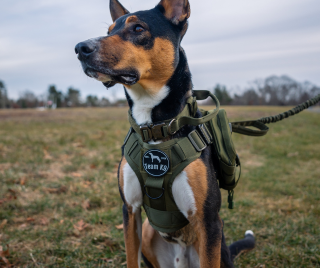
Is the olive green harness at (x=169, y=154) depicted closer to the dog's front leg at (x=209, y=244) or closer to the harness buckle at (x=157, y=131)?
the harness buckle at (x=157, y=131)

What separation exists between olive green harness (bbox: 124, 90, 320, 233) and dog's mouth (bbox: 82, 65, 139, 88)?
0.39 metres

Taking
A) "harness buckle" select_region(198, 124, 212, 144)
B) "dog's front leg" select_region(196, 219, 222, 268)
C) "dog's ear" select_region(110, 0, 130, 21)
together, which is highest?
"dog's ear" select_region(110, 0, 130, 21)

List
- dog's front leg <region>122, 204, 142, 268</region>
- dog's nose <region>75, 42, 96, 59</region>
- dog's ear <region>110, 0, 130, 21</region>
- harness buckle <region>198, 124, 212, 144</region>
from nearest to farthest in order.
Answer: dog's nose <region>75, 42, 96, 59</region>, harness buckle <region>198, 124, 212, 144</region>, dog's front leg <region>122, 204, 142, 268</region>, dog's ear <region>110, 0, 130, 21</region>

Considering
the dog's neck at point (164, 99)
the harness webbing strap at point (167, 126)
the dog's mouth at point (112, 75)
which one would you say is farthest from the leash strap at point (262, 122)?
the dog's mouth at point (112, 75)

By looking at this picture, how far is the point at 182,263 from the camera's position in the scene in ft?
8.50

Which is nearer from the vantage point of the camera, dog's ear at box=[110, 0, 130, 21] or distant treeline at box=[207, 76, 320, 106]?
dog's ear at box=[110, 0, 130, 21]

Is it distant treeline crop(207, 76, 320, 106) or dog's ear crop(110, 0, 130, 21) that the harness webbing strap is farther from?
distant treeline crop(207, 76, 320, 106)

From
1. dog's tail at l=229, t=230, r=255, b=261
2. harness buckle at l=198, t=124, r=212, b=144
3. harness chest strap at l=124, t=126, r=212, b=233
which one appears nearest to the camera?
harness chest strap at l=124, t=126, r=212, b=233

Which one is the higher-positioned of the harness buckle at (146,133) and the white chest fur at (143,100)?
the white chest fur at (143,100)

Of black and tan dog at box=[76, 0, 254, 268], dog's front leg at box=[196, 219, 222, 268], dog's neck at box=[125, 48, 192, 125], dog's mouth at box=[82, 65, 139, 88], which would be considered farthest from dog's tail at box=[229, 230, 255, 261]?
dog's mouth at box=[82, 65, 139, 88]

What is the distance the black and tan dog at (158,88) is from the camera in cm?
200

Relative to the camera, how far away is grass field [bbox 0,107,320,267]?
10.5ft

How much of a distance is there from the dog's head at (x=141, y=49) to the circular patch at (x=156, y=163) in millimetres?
501

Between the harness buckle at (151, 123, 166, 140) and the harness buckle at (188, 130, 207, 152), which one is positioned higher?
the harness buckle at (151, 123, 166, 140)
